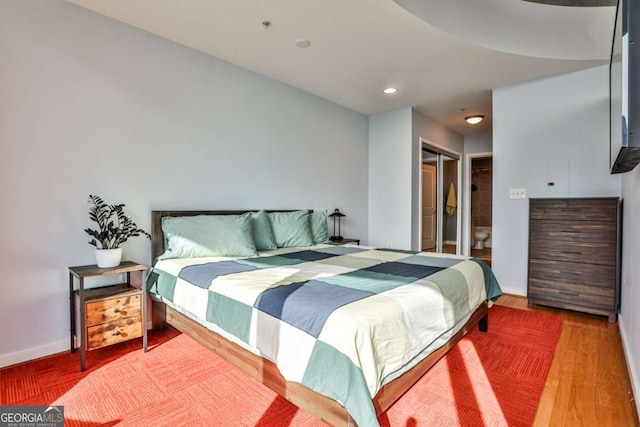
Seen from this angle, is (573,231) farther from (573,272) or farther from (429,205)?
(429,205)

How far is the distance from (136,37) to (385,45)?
6.81ft

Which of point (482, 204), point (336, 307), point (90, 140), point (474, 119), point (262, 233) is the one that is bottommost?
point (336, 307)

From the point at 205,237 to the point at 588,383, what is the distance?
275 cm

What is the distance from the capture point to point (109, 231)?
2385 mm

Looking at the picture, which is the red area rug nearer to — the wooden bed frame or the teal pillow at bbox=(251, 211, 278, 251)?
the wooden bed frame

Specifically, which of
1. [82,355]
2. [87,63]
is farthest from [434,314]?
[87,63]

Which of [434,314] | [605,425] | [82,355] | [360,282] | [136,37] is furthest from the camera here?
[136,37]

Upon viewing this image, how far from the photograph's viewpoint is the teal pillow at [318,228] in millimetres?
3672

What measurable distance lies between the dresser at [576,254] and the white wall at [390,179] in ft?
5.38

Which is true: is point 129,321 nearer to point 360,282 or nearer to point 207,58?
point 360,282

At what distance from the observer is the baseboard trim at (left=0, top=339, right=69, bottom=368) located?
2.13 meters

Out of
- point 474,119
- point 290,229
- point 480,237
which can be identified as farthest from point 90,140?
point 480,237

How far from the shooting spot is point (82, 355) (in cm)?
207

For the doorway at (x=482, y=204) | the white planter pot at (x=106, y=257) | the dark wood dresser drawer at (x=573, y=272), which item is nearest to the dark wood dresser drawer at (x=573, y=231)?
the dark wood dresser drawer at (x=573, y=272)
